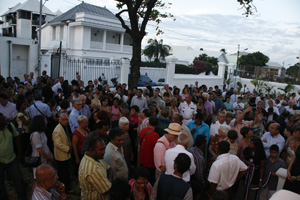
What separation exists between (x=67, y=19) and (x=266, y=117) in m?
25.6

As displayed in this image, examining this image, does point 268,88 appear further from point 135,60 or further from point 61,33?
point 61,33

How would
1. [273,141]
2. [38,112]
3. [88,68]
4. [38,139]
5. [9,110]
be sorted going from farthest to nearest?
[88,68] → [38,112] → [9,110] → [273,141] → [38,139]

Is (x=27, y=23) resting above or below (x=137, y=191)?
above

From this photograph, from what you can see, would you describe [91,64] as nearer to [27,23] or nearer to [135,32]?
[135,32]

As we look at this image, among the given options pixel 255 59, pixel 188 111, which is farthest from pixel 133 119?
pixel 255 59

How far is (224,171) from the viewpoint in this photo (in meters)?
3.70

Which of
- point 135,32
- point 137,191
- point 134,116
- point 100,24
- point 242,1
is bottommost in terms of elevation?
point 137,191

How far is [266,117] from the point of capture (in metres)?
7.60

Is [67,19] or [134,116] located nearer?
[134,116]

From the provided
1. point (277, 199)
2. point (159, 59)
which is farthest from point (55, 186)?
point (159, 59)

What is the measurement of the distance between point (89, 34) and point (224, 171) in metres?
26.2

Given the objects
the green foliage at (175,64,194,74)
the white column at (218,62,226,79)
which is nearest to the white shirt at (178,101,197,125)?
the white column at (218,62,226,79)

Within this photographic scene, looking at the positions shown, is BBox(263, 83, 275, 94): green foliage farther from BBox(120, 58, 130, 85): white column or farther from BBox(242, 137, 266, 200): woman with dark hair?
BBox(242, 137, 266, 200): woman with dark hair

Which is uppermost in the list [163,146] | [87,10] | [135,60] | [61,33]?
[87,10]
